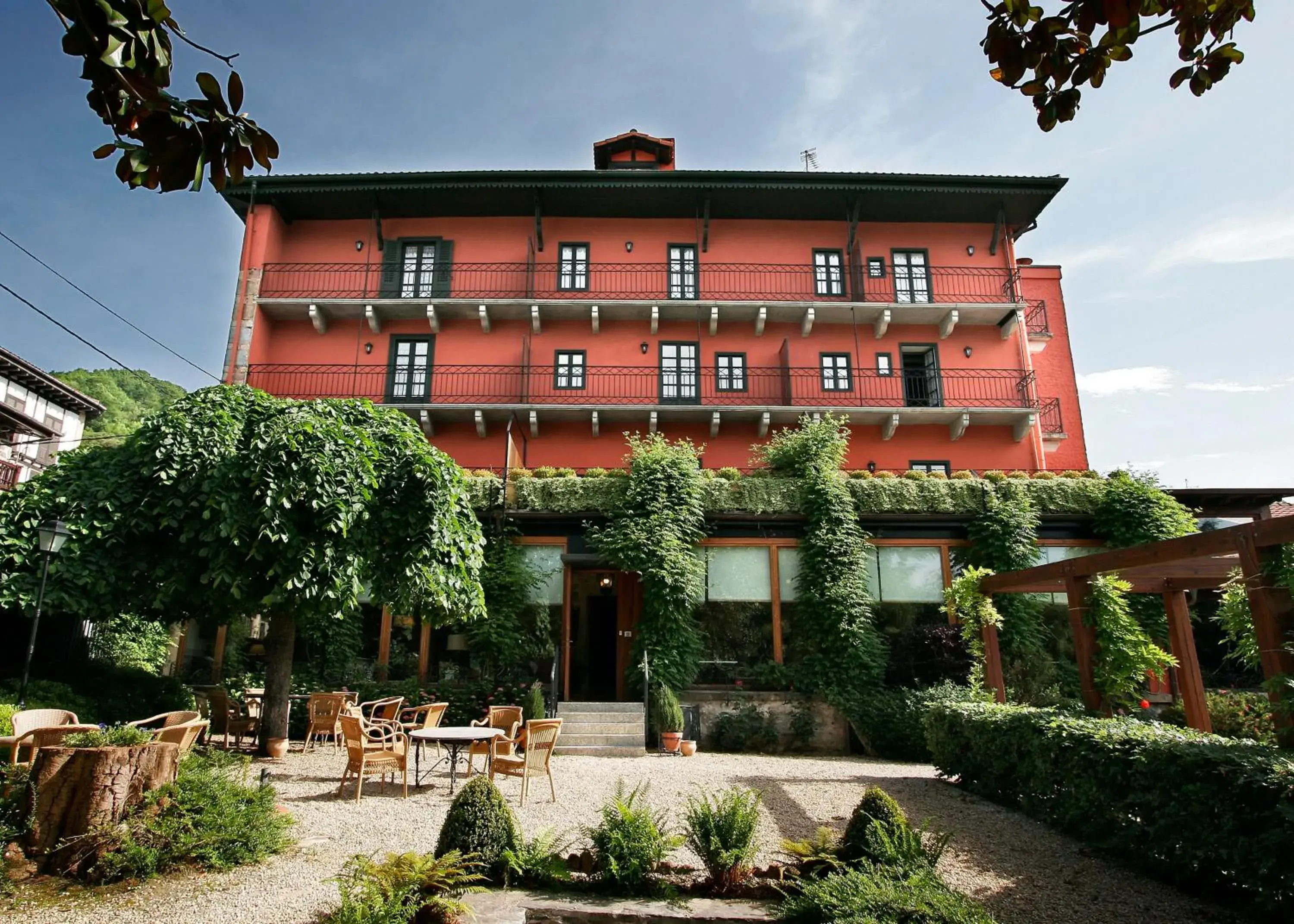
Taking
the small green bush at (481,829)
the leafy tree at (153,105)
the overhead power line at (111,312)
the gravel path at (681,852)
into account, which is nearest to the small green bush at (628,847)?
the small green bush at (481,829)

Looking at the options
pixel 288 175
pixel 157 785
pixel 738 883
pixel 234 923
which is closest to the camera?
pixel 234 923

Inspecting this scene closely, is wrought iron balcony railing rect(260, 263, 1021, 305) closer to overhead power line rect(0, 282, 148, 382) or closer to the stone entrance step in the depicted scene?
overhead power line rect(0, 282, 148, 382)

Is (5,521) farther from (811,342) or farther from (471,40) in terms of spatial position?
(811,342)

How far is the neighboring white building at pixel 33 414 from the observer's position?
90.1ft

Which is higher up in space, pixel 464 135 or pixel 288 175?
pixel 288 175

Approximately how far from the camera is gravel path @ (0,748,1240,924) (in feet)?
16.1

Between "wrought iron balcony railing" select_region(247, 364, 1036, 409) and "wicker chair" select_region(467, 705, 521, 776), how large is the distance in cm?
1059


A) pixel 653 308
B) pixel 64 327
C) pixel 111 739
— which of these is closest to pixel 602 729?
pixel 111 739

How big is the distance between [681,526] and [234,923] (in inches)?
412

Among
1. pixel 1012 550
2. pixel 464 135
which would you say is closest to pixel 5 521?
pixel 464 135

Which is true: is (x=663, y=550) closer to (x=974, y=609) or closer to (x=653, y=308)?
(x=974, y=609)

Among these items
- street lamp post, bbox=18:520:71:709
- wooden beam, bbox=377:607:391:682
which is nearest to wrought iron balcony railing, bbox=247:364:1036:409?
wooden beam, bbox=377:607:391:682

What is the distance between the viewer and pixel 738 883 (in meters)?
5.12

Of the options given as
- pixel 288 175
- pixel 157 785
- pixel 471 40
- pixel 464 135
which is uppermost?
pixel 288 175
